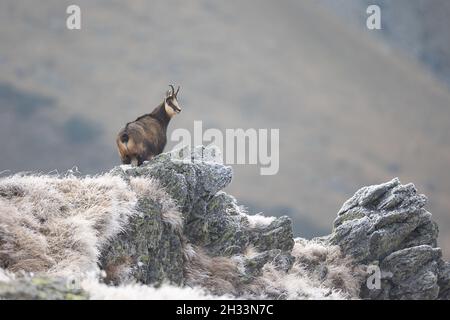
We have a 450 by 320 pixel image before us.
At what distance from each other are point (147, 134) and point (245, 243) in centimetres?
460

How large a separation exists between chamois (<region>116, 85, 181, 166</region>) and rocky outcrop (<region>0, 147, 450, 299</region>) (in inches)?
25.4

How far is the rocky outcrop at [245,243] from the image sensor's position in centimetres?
1605

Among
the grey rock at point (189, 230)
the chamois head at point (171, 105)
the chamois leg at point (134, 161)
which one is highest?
the chamois head at point (171, 105)

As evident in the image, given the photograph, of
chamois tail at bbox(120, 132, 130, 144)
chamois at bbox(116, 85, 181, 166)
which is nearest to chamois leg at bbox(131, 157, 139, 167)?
chamois at bbox(116, 85, 181, 166)

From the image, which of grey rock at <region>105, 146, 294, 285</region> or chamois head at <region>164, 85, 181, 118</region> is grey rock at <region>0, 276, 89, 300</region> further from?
chamois head at <region>164, 85, 181, 118</region>

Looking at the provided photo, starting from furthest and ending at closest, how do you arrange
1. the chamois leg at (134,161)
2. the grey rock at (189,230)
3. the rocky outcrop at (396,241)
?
the rocky outcrop at (396,241) < the chamois leg at (134,161) < the grey rock at (189,230)

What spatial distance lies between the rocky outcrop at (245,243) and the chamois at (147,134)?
0.64 meters

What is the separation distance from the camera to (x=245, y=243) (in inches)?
756

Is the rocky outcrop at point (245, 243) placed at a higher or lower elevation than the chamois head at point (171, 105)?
lower

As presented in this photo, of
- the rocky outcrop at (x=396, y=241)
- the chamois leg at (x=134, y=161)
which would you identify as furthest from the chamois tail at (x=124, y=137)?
the rocky outcrop at (x=396, y=241)

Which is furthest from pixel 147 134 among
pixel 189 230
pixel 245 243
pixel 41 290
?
pixel 41 290

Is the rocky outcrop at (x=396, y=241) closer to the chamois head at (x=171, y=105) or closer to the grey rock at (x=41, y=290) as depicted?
the chamois head at (x=171, y=105)

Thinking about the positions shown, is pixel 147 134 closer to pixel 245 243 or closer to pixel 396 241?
pixel 245 243
